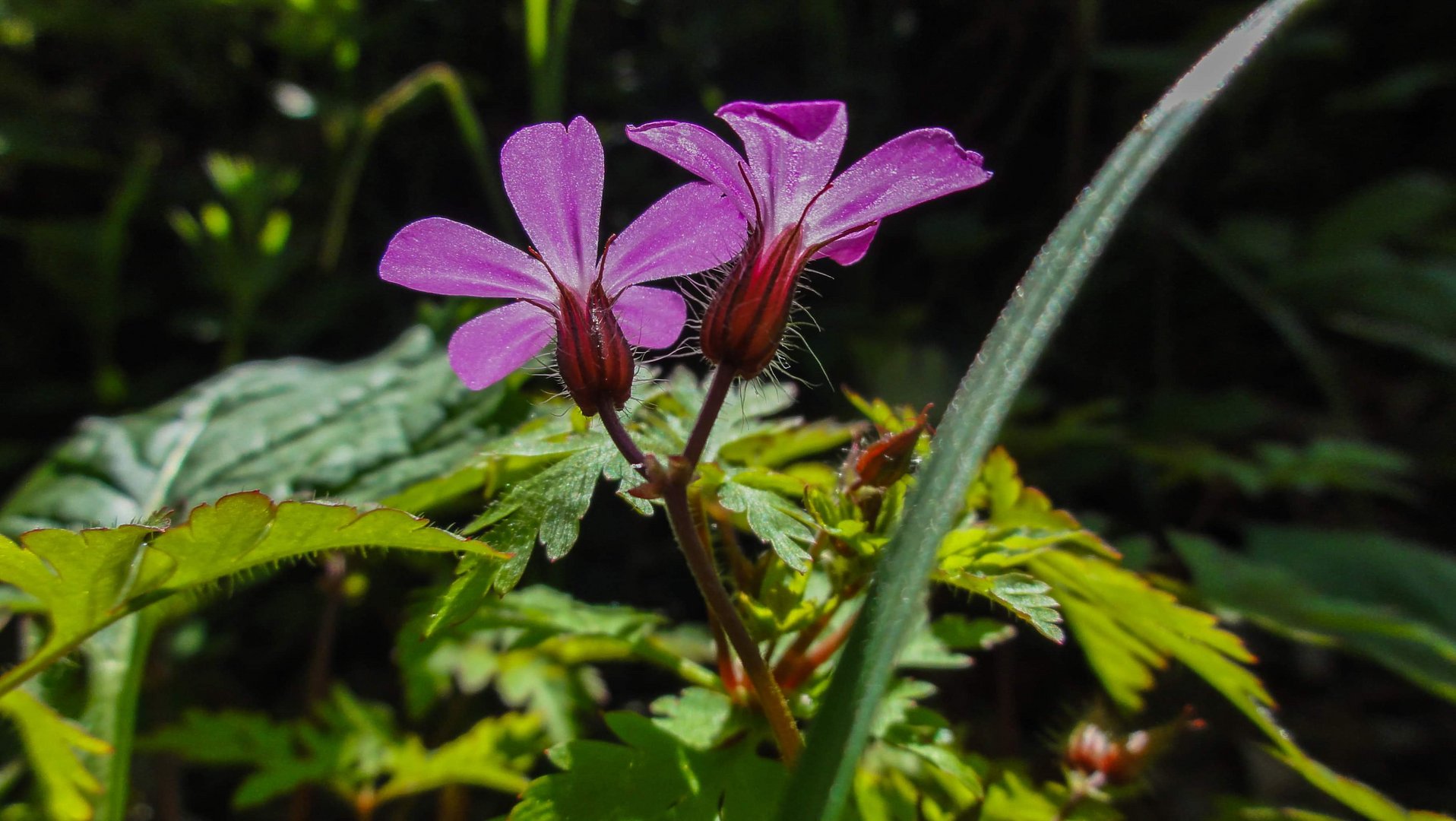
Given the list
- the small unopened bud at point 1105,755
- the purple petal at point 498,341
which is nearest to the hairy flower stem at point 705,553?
the purple petal at point 498,341

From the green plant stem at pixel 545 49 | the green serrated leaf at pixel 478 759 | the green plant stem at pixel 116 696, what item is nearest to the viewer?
the green plant stem at pixel 116 696

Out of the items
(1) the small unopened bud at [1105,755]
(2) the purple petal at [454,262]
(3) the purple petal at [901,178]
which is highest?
(3) the purple petal at [901,178]

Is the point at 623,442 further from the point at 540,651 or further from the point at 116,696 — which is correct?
the point at 116,696

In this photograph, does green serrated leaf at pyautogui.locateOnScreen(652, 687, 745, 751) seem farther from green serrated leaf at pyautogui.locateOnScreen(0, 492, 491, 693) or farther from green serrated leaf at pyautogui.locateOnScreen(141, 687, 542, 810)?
green serrated leaf at pyautogui.locateOnScreen(141, 687, 542, 810)

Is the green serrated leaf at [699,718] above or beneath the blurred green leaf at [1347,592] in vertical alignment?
beneath

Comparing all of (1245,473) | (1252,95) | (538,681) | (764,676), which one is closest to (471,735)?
(538,681)

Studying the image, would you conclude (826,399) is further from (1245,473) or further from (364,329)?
(364,329)

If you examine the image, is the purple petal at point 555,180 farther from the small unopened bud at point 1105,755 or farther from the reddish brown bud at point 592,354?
the small unopened bud at point 1105,755

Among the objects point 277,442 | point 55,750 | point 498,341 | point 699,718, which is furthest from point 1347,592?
point 55,750

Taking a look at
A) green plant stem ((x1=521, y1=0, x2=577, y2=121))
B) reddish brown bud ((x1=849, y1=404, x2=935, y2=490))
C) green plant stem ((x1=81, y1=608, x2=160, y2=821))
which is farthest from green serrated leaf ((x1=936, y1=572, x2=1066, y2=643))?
green plant stem ((x1=521, y1=0, x2=577, y2=121))
